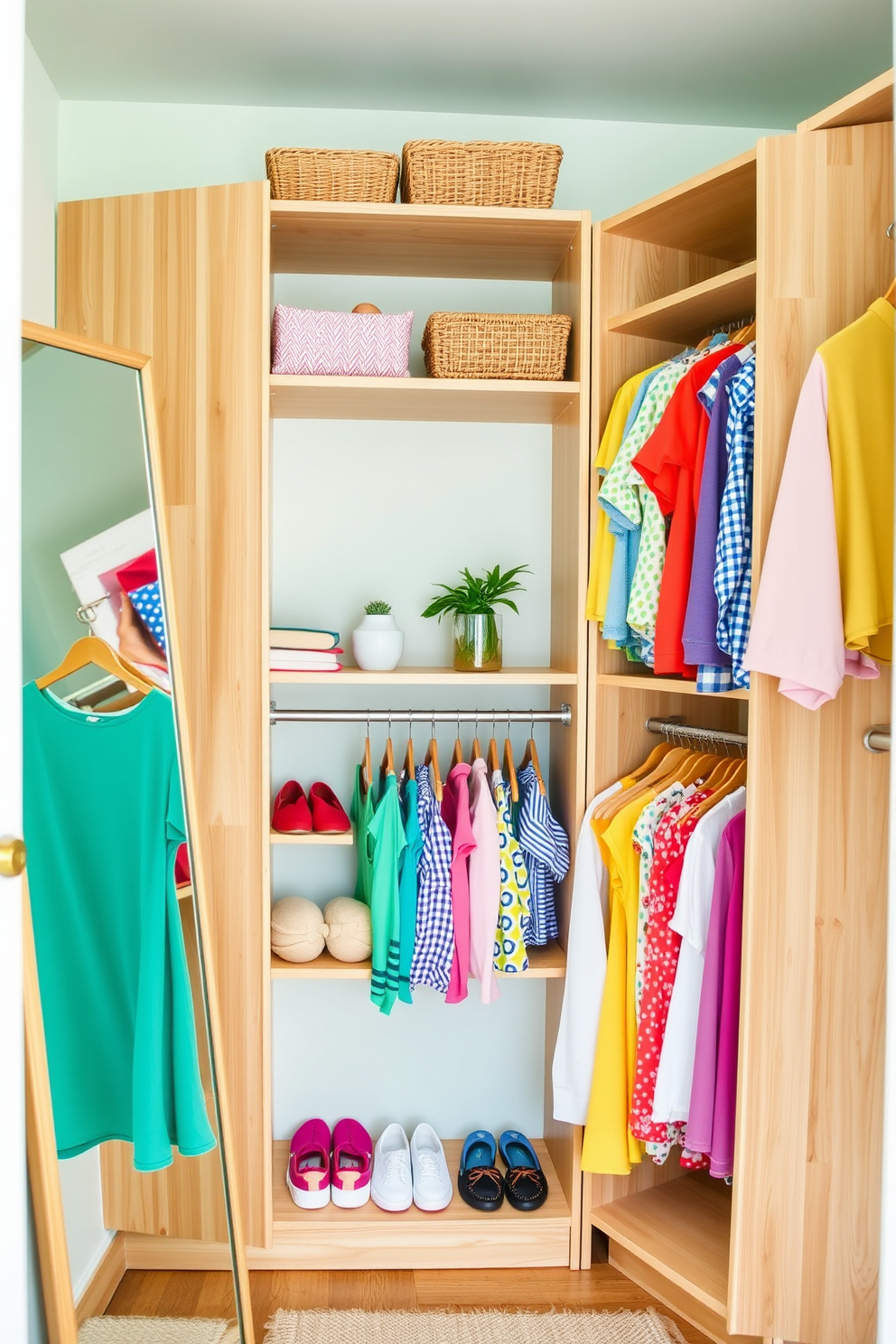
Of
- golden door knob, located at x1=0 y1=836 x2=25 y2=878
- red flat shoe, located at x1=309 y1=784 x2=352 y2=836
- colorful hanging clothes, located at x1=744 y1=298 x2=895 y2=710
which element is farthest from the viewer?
red flat shoe, located at x1=309 y1=784 x2=352 y2=836

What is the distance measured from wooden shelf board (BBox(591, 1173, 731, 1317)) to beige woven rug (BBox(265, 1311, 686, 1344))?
124 mm

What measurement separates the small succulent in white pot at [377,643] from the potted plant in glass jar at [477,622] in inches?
3.8

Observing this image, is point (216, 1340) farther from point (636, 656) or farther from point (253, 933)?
point (636, 656)

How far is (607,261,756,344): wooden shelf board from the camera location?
1.87m

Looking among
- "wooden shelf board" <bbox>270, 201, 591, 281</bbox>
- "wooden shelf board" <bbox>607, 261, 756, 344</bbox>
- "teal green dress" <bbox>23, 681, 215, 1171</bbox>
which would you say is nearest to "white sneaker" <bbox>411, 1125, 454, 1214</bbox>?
"teal green dress" <bbox>23, 681, 215, 1171</bbox>

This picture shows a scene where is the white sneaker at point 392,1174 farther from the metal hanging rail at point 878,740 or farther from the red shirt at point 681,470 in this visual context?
the metal hanging rail at point 878,740

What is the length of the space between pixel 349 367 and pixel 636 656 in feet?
2.98

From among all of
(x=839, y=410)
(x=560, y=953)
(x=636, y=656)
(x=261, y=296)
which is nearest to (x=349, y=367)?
(x=261, y=296)

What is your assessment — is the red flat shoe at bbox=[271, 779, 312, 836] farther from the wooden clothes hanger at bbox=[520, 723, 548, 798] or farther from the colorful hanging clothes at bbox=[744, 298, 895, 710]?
the colorful hanging clothes at bbox=[744, 298, 895, 710]

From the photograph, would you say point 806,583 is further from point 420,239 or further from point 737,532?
point 420,239

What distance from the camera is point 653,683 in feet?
6.60

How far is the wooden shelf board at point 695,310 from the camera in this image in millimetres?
1868

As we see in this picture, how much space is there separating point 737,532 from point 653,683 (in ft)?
1.30

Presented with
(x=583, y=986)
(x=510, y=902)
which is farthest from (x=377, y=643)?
(x=583, y=986)
